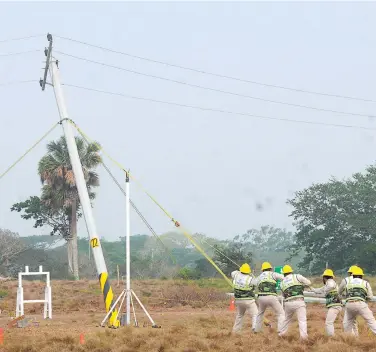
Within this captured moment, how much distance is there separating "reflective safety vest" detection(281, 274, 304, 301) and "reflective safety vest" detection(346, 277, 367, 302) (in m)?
1.16

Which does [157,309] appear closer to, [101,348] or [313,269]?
[101,348]

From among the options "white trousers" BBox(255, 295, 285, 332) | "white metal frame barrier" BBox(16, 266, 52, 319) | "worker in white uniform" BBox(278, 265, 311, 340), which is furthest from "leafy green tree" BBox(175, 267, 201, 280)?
"worker in white uniform" BBox(278, 265, 311, 340)

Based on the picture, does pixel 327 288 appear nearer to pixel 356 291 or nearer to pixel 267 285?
pixel 356 291

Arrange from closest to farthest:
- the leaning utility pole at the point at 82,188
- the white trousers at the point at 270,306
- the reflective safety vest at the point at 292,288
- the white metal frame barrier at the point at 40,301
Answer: the reflective safety vest at the point at 292,288
the white trousers at the point at 270,306
the leaning utility pole at the point at 82,188
the white metal frame barrier at the point at 40,301

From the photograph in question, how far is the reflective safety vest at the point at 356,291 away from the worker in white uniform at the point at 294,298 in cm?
95

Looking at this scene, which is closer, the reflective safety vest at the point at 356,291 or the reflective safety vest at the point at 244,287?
the reflective safety vest at the point at 356,291

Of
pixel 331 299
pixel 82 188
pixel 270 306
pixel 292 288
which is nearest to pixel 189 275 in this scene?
pixel 82 188

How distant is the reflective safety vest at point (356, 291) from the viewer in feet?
58.9

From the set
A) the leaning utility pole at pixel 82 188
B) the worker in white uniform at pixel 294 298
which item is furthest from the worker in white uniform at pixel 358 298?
the leaning utility pole at pixel 82 188

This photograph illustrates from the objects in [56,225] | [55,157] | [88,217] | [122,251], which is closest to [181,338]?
[88,217]

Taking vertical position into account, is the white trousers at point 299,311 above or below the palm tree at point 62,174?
below

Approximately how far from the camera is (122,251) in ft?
350

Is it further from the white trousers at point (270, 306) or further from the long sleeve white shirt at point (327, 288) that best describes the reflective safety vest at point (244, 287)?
the long sleeve white shirt at point (327, 288)

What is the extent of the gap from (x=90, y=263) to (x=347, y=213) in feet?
84.1
